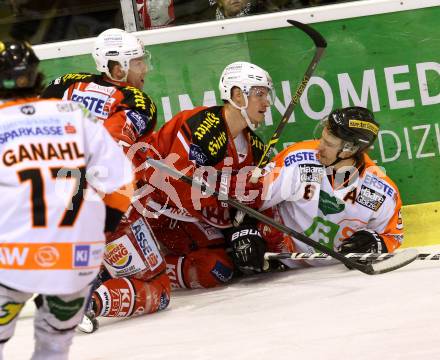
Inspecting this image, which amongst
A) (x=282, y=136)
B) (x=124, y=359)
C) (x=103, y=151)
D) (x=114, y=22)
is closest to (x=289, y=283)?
(x=282, y=136)

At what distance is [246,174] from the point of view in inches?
193

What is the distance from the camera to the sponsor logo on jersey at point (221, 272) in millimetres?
4867

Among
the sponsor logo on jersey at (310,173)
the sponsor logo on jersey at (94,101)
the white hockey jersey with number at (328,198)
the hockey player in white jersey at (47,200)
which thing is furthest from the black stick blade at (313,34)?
the hockey player in white jersey at (47,200)

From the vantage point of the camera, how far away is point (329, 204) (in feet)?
16.2

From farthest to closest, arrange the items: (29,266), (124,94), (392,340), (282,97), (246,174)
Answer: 1. (282,97)
2. (246,174)
3. (124,94)
4. (392,340)
5. (29,266)

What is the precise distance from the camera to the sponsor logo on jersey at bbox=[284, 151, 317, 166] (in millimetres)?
4934

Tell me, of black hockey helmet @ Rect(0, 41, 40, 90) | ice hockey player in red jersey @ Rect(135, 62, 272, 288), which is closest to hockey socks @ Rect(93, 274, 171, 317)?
ice hockey player in red jersey @ Rect(135, 62, 272, 288)

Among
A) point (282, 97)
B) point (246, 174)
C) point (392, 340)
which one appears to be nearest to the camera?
point (392, 340)

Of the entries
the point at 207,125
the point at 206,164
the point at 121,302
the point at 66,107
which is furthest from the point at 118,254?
the point at 66,107

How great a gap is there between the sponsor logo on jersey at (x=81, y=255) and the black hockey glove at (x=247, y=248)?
6.30ft

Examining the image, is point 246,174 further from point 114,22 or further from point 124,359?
point 124,359

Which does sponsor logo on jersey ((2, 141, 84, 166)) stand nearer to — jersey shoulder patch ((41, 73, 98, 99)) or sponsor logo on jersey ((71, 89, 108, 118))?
sponsor logo on jersey ((71, 89, 108, 118))

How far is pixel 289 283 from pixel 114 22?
1598 millimetres

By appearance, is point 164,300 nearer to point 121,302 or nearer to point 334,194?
point 121,302
